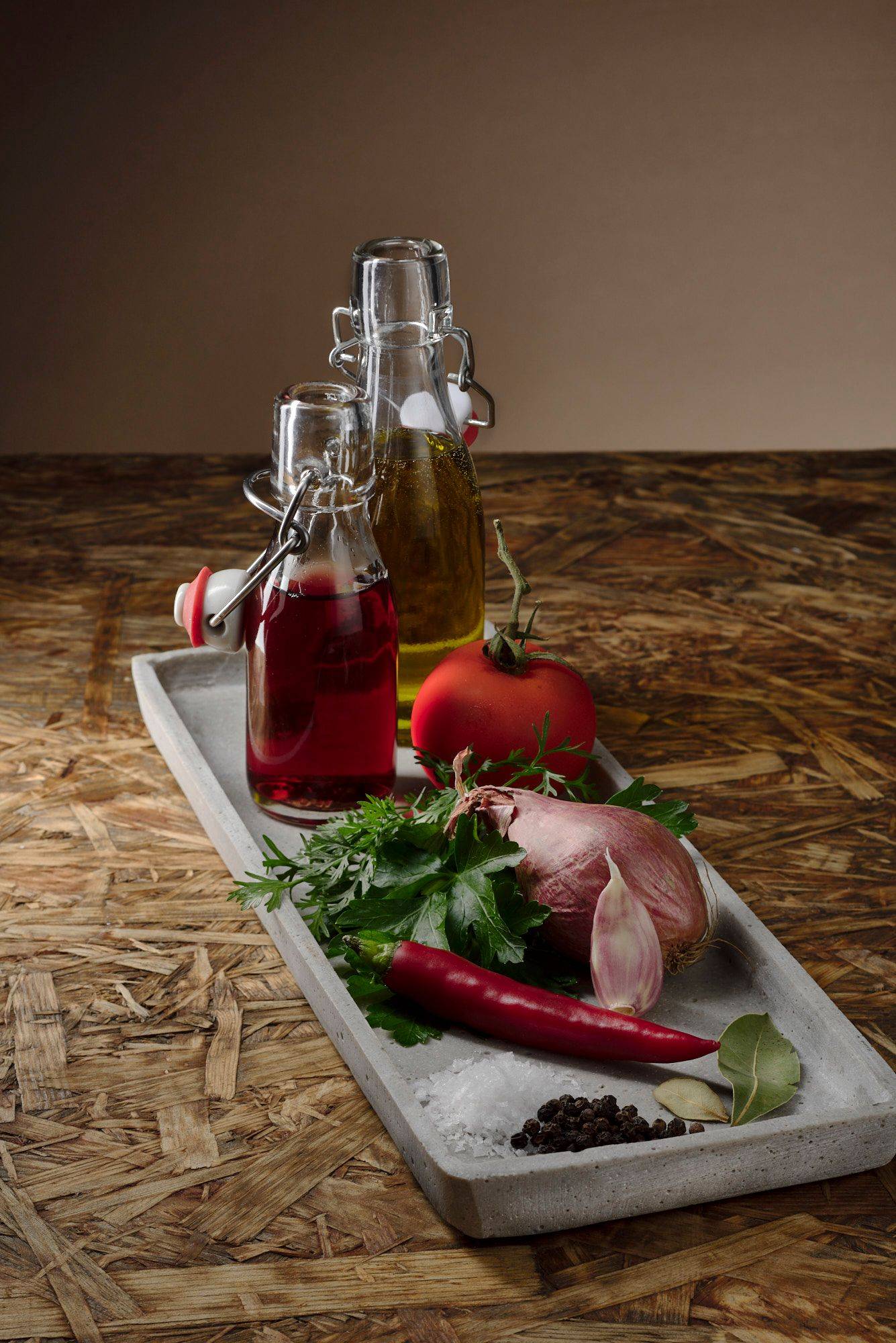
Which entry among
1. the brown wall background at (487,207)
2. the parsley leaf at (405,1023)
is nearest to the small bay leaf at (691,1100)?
the parsley leaf at (405,1023)

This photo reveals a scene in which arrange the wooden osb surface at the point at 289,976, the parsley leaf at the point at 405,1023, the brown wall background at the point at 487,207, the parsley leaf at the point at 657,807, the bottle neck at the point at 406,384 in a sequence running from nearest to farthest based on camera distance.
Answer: the wooden osb surface at the point at 289,976
the parsley leaf at the point at 405,1023
the parsley leaf at the point at 657,807
the bottle neck at the point at 406,384
the brown wall background at the point at 487,207

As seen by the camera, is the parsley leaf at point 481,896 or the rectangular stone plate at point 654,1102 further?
the parsley leaf at point 481,896

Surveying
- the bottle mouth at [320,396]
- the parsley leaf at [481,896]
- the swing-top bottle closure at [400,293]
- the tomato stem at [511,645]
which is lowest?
the parsley leaf at [481,896]

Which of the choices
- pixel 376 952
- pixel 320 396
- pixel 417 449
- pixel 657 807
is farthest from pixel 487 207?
pixel 376 952

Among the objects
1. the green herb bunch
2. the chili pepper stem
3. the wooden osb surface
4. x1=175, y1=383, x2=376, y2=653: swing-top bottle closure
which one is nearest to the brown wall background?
the wooden osb surface

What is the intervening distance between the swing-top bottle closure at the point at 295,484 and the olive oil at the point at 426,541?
66 mm

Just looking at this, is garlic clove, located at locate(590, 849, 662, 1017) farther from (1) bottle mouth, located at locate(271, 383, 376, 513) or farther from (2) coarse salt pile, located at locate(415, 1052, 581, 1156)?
(1) bottle mouth, located at locate(271, 383, 376, 513)

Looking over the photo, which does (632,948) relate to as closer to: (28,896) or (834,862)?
(834,862)

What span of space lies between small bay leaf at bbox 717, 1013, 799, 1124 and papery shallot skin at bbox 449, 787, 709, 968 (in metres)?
0.06

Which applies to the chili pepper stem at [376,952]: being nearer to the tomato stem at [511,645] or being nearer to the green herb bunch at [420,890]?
the green herb bunch at [420,890]

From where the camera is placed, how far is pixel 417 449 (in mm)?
859

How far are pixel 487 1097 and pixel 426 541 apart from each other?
1.29 ft

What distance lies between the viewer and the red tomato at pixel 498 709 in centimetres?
78

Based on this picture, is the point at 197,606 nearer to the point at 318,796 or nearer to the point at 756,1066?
the point at 318,796
